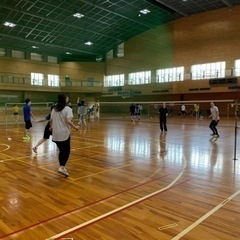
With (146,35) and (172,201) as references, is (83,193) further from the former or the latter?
(146,35)

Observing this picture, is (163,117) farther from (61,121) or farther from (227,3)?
(227,3)

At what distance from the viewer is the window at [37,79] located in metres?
40.6

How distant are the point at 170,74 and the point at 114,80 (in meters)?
12.0

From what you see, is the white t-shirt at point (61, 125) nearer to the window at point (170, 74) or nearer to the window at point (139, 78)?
the window at point (170, 74)

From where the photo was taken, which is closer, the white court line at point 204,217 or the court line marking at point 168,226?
the white court line at point 204,217

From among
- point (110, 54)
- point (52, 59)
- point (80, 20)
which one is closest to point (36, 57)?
point (52, 59)

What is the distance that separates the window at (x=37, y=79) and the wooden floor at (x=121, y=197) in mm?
34283

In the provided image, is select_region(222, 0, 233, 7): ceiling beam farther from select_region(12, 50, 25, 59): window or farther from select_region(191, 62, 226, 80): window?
select_region(12, 50, 25, 59): window

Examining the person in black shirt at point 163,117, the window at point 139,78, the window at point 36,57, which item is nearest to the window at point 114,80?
the window at point 139,78

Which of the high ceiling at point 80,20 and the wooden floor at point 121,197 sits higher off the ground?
the high ceiling at point 80,20

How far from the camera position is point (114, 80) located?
150ft

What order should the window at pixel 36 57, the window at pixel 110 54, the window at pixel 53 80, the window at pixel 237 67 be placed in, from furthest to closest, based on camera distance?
the window at pixel 110 54 → the window at pixel 36 57 → the window at pixel 53 80 → the window at pixel 237 67

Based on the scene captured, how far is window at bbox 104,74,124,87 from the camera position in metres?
44.1

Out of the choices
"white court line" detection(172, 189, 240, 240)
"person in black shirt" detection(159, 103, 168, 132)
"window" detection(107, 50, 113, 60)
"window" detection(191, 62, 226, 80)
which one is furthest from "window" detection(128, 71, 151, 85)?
"white court line" detection(172, 189, 240, 240)
